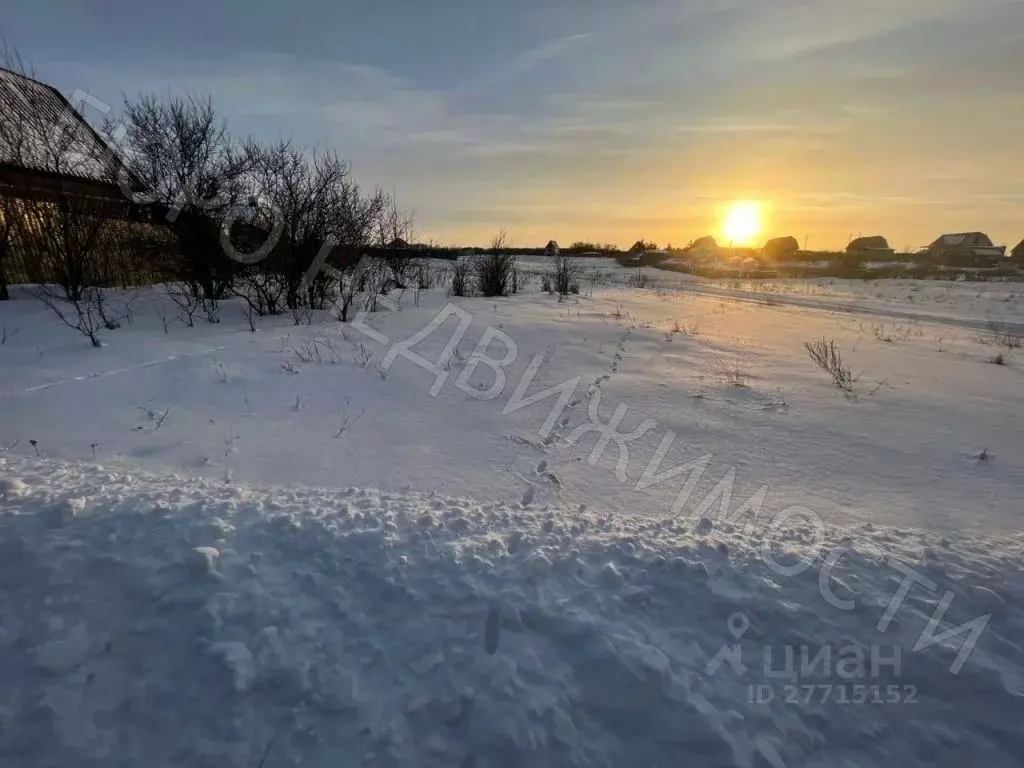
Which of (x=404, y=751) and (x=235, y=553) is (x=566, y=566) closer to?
(x=404, y=751)

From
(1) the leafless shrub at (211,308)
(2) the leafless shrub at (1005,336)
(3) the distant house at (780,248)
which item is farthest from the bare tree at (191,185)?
(3) the distant house at (780,248)

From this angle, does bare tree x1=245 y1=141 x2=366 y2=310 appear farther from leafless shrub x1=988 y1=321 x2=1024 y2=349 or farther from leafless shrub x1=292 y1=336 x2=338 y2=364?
leafless shrub x1=988 y1=321 x2=1024 y2=349

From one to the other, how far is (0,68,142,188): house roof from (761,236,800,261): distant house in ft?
171

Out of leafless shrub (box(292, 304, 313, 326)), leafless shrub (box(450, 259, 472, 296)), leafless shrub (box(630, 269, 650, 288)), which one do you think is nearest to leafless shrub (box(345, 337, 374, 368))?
leafless shrub (box(292, 304, 313, 326))

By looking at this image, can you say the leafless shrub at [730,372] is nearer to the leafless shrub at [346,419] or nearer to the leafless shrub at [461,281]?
the leafless shrub at [346,419]

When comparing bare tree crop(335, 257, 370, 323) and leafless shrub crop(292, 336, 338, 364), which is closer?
leafless shrub crop(292, 336, 338, 364)

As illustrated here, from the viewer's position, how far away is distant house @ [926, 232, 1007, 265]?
3973 cm

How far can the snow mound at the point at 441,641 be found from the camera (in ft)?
5.57

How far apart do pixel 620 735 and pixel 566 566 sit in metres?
0.77

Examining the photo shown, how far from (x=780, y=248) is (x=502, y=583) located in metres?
58.0

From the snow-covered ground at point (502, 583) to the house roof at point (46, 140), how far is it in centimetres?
761

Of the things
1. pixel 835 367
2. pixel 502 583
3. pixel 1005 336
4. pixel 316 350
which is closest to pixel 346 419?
pixel 316 350

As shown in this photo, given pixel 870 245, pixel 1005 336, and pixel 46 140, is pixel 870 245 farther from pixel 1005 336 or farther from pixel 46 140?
pixel 46 140

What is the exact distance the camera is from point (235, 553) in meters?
2.37
